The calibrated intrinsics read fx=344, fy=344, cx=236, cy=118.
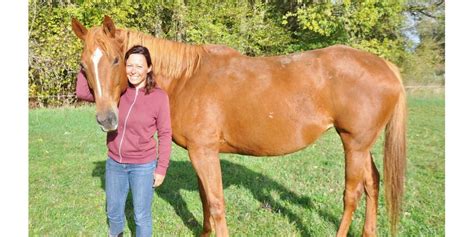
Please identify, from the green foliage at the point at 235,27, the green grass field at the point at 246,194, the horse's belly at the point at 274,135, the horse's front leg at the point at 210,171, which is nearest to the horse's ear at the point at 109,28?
the horse's front leg at the point at 210,171

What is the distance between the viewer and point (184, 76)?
3.09 metres

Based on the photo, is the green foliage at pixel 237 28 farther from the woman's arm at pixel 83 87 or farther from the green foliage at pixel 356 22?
the woman's arm at pixel 83 87

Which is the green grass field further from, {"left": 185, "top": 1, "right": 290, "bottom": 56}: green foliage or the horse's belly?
{"left": 185, "top": 1, "right": 290, "bottom": 56}: green foliage

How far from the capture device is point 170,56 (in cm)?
307

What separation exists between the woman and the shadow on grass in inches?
44.9

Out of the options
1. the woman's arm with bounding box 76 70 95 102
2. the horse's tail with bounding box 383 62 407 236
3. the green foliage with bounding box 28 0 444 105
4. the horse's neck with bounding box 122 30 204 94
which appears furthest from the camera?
the green foliage with bounding box 28 0 444 105

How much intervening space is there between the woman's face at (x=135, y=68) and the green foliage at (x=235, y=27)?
430 inches

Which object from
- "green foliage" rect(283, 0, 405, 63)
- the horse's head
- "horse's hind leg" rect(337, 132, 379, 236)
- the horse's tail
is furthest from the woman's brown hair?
"green foliage" rect(283, 0, 405, 63)

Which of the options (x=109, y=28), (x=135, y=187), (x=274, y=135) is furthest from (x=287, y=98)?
(x=109, y=28)

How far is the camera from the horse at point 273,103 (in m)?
2.93

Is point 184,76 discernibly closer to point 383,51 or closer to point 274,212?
point 274,212

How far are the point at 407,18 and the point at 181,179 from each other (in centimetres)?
1534

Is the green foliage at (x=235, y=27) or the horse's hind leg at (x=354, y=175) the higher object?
the green foliage at (x=235, y=27)

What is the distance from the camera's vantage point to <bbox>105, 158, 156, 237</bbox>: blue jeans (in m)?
2.62
